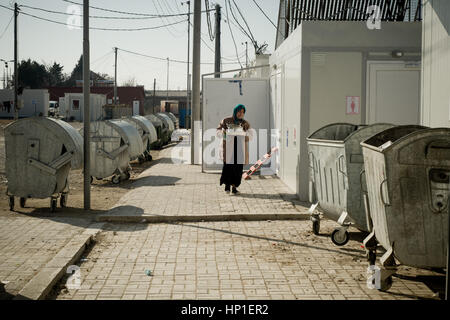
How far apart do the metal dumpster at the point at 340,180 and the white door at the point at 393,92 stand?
9.86 feet

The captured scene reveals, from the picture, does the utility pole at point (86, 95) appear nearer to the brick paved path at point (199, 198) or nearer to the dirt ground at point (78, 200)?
the dirt ground at point (78, 200)

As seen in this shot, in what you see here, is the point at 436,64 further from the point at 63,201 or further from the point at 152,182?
the point at 152,182

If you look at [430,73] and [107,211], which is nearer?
[430,73]

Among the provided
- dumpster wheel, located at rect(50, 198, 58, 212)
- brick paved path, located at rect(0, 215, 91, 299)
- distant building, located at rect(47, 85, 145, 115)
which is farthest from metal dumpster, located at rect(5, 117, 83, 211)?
distant building, located at rect(47, 85, 145, 115)

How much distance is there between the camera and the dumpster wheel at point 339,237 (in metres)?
7.59

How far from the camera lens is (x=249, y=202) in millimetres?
11023

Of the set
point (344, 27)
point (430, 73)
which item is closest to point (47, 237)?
point (430, 73)

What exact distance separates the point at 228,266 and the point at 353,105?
549 centimetres

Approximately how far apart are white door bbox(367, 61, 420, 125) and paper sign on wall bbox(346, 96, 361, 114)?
0.20 meters

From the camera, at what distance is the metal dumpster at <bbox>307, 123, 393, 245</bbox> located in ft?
23.7

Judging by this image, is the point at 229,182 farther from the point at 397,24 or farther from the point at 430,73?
the point at 430,73

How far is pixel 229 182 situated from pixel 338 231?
192 inches

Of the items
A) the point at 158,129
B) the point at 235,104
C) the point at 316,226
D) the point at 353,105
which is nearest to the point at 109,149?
the point at 235,104
